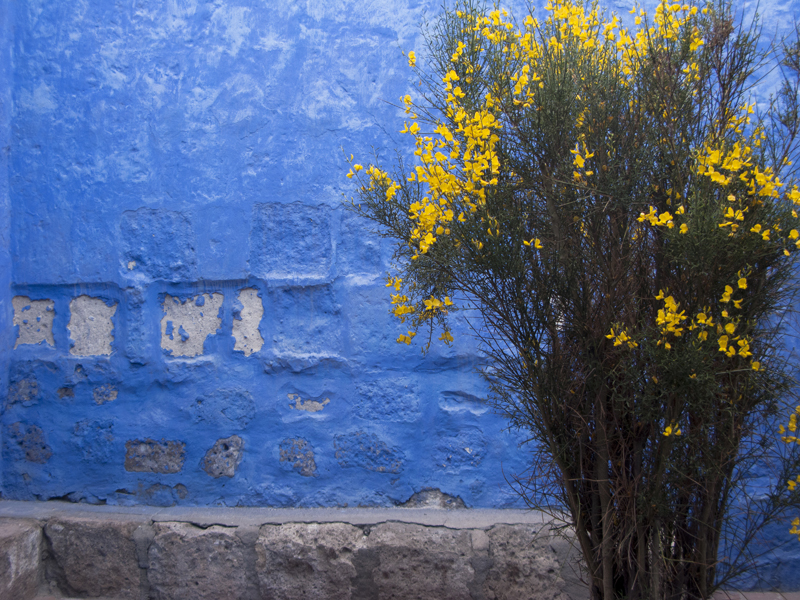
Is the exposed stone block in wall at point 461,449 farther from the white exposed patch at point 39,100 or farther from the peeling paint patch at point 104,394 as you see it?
the white exposed patch at point 39,100

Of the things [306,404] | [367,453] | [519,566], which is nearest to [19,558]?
[306,404]

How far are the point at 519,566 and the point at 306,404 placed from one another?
5.09 feet

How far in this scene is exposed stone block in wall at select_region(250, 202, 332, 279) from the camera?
362 cm

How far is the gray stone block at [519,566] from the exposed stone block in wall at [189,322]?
2116 millimetres

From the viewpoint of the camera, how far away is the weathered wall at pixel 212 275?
3514mm

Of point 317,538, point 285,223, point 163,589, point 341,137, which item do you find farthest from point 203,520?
point 341,137

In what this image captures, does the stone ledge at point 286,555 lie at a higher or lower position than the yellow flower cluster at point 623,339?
lower

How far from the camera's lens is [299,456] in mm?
3521

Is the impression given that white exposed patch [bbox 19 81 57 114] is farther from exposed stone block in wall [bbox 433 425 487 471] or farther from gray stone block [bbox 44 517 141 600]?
exposed stone block in wall [bbox 433 425 487 471]

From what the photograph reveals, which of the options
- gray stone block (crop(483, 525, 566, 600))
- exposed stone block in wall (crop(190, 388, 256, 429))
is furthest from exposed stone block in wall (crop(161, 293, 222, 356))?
gray stone block (crop(483, 525, 566, 600))

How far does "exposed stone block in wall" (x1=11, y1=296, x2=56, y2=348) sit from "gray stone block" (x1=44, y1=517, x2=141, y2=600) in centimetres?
117

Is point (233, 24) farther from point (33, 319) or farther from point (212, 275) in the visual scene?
point (33, 319)

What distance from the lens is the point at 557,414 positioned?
6.45 ft

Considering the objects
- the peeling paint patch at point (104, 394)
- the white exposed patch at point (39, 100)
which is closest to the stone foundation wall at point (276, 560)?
the peeling paint patch at point (104, 394)
